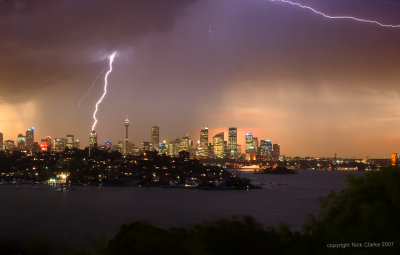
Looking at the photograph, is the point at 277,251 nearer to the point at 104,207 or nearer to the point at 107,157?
the point at 104,207

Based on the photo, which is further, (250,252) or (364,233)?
(250,252)

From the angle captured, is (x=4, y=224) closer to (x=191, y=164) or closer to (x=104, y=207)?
(x=104, y=207)

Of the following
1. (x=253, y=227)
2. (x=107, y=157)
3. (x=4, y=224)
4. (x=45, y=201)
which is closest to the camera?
(x=253, y=227)

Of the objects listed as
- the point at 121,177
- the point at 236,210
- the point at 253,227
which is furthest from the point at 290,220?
the point at 121,177

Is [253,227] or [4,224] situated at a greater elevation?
[253,227]

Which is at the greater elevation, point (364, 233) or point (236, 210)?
point (364, 233)

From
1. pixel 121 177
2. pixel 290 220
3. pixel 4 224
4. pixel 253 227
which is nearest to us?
pixel 253 227

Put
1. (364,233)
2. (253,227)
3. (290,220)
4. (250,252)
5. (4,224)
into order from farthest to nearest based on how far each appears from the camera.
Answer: (290,220) < (4,224) < (253,227) < (250,252) < (364,233)

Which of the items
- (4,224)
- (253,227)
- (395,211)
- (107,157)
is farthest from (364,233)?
(107,157)

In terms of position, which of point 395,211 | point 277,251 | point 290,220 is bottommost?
point 290,220
